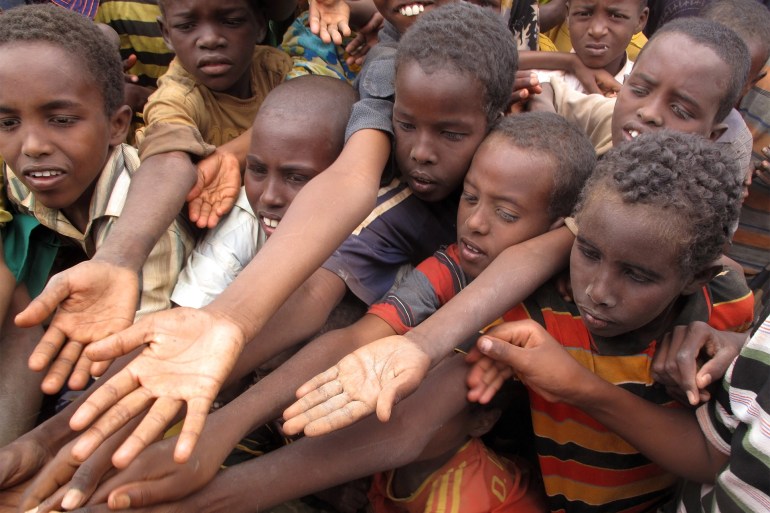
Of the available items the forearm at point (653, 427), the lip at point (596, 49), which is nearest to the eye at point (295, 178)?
the forearm at point (653, 427)

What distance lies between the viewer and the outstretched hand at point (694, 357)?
1604 mm

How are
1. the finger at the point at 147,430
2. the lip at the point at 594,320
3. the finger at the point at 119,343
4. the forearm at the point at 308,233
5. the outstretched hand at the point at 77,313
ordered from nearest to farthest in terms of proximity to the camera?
1. the finger at the point at 147,430
2. the finger at the point at 119,343
3. the outstretched hand at the point at 77,313
4. the forearm at the point at 308,233
5. the lip at the point at 594,320

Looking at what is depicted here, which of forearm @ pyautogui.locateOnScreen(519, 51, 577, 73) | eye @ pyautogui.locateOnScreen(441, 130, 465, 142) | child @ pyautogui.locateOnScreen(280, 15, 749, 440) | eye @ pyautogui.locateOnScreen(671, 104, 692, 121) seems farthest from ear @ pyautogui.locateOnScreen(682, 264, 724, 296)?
forearm @ pyautogui.locateOnScreen(519, 51, 577, 73)

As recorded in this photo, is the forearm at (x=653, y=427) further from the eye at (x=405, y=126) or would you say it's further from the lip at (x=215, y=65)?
the lip at (x=215, y=65)

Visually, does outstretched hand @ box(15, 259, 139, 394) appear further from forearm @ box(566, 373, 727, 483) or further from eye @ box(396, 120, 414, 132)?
forearm @ box(566, 373, 727, 483)

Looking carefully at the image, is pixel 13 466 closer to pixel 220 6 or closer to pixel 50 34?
pixel 50 34

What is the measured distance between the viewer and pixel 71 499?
133 centimetres

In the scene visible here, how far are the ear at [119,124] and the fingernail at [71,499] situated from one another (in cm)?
125

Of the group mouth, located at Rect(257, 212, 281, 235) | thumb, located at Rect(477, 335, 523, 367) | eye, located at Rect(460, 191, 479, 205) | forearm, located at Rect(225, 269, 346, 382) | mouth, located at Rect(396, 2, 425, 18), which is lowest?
forearm, located at Rect(225, 269, 346, 382)

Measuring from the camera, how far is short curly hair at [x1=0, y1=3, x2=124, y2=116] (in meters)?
2.00

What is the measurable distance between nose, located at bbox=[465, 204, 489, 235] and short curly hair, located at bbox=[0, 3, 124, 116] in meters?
1.22

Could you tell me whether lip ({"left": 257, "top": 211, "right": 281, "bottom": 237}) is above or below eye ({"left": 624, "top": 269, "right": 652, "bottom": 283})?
below

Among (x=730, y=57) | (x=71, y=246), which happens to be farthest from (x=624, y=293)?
A: (x=71, y=246)

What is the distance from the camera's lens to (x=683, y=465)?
1.68 m
